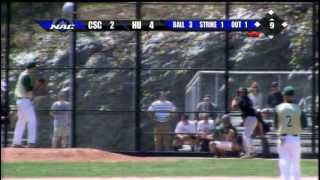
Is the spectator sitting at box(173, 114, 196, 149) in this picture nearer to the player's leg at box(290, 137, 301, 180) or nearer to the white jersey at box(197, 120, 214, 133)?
the white jersey at box(197, 120, 214, 133)

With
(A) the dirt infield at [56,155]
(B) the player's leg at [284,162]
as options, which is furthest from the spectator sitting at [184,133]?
(B) the player's leg at [284,162]

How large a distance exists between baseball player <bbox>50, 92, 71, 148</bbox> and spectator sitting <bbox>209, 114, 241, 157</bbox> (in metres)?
3.24

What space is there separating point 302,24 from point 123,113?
14.6ft

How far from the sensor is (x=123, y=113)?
1938 centimetres

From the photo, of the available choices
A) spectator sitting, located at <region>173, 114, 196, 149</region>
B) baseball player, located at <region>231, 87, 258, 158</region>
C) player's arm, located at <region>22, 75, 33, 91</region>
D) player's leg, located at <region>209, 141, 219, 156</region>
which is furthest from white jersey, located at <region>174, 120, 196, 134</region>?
player's arm, located at <region>22, 75, 33, 91</region>

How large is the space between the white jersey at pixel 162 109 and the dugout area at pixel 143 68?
14 cm

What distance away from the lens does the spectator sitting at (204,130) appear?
18938mm

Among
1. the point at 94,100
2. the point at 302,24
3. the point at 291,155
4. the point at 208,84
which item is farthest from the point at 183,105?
the point at 291,155

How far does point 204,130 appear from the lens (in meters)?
19.0

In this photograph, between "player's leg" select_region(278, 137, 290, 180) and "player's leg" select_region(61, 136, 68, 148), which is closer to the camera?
"player's leg" select_region(278, 137, 290, 180)

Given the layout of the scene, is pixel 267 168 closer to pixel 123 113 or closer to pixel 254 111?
pixel 254 111

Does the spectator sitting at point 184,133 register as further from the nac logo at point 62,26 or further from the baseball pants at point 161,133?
the nac logo at point 62,26

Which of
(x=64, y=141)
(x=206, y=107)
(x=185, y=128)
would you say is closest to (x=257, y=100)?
(x=206, y=107)

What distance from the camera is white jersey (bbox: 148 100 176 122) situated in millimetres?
19188
